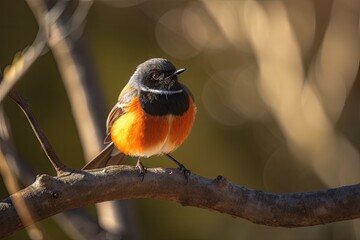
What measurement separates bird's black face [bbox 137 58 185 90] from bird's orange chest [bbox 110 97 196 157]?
0.54ft

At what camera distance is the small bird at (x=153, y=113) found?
14.4 feet

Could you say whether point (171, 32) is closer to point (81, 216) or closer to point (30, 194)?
point (81, 216)

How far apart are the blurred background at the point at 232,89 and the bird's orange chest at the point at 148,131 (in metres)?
1.86

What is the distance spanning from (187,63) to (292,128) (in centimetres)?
199

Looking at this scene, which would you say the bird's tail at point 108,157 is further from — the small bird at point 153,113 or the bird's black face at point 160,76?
the bird's black face at point 160,76

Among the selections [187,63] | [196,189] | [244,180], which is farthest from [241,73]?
[196,189]

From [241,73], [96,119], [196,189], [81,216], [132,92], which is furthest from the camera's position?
[241,73]

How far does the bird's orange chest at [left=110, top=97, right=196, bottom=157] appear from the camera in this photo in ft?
14.4

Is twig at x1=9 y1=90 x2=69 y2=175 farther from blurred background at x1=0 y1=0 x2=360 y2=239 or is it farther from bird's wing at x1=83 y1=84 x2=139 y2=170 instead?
blurred background at x1=0 y1=0 x2=360 y2=239

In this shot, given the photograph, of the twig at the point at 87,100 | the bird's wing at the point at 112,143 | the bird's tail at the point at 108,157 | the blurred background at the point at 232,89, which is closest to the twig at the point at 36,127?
the bird's wing at the point at 112,143

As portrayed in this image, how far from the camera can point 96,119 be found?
6027mm

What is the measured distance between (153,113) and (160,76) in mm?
312

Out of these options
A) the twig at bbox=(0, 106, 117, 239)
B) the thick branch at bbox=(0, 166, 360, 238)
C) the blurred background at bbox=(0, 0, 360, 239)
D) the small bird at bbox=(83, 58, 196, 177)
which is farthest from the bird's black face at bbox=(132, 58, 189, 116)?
the blurred background at bbox=(0, 0, 360, 239)

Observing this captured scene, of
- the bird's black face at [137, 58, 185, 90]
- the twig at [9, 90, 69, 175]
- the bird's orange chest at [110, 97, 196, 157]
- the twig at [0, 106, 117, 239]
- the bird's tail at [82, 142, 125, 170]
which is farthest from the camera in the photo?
the twig at [0, 106, 117, 239]
